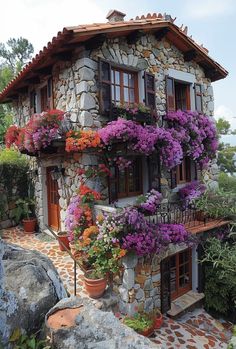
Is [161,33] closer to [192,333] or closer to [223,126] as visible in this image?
[192,333]

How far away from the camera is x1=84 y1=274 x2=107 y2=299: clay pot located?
5.96 meters

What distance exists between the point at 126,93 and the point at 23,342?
6946 millimetres

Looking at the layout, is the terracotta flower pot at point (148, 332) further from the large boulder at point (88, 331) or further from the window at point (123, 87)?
the window at point (123, 87)

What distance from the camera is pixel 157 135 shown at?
23.5ft

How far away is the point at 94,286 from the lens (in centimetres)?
599

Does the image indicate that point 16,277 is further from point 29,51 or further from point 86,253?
point 29,51

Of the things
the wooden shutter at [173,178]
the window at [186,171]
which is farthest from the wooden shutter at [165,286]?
the window at [186,171]

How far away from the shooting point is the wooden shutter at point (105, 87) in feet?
23.3

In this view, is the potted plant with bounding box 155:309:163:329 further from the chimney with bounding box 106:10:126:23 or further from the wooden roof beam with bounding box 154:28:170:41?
the chimney with bounding box 106:10:126:23

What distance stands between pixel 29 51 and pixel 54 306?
90.3 feet

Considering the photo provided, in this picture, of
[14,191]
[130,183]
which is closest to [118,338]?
[130,183]

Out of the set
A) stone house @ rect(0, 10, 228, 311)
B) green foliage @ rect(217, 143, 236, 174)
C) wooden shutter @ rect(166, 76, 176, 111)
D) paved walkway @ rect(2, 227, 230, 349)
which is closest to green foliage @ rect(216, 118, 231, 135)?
green foliage @ rect(217, 143, 236, 174)

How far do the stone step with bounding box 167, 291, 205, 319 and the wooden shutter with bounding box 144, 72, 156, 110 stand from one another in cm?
578

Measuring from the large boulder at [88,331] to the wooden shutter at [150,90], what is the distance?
660 centimetres
